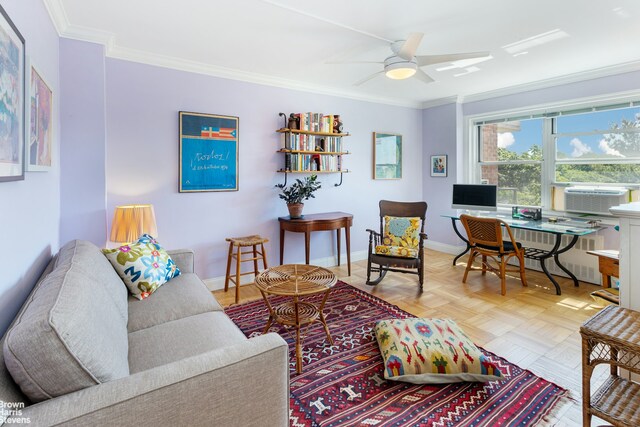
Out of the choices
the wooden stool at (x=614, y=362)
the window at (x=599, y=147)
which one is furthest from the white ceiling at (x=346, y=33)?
the wooden stool at (x=614, y=362)

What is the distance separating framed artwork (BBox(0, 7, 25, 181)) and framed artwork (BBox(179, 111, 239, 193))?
1835 millimetres

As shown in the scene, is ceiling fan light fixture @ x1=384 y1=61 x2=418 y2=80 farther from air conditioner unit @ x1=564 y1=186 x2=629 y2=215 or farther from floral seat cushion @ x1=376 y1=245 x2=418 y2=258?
air conditioner unit @ x1=564 y1=186 x2=629 y2=215

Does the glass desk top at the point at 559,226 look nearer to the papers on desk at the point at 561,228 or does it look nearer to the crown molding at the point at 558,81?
the papers on desk at the point at 561,228

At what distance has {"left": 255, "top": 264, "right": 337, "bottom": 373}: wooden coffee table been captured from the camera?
7.09 ft

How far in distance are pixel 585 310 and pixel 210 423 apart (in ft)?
11.1

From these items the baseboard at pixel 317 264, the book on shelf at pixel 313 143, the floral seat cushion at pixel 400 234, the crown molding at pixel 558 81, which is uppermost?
the crown molding at pixel 558 81

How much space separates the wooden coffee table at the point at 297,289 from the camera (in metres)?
2.16

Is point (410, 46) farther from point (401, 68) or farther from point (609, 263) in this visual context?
point (609, 263)

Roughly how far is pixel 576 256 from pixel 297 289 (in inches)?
139

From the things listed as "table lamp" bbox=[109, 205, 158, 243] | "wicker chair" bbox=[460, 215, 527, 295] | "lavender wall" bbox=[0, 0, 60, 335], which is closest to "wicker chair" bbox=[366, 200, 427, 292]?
"wicker chair" bbox=[460, 215, 527, 295]

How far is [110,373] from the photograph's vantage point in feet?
3.35

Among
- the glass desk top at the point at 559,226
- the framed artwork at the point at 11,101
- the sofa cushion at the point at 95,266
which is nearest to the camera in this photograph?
the framed artwork at the point at 11,101

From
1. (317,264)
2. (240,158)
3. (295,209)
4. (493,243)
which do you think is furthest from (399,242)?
(240,158)

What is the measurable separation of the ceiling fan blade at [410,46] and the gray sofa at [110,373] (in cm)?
216
